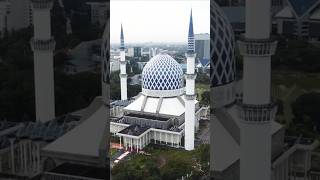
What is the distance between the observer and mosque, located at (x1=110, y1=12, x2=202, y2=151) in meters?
5.73

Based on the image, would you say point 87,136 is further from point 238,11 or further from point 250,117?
point 238,11

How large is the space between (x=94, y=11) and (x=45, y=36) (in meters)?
0.39

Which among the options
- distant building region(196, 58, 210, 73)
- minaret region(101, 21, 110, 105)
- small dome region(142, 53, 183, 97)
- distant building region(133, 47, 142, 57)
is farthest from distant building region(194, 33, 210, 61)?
minaret region(101, 21, 110, 105)

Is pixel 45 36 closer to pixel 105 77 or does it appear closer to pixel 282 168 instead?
pixel 105 77

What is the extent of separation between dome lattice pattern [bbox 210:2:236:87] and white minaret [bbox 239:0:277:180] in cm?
16

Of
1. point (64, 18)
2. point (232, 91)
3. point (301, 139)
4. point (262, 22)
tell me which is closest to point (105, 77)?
point (64, 18)

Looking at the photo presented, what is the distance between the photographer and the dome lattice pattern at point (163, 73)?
6410 millimetres

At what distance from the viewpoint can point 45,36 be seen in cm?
277

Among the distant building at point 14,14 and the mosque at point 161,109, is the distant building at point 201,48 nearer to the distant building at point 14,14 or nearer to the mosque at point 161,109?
the mosque at point 161,109

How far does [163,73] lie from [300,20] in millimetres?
4219

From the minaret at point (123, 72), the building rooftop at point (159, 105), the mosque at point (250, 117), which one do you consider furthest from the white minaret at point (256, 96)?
the minaret at point (123, 72)

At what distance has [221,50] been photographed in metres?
2.55

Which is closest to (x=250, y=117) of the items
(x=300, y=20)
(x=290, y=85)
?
(x=290, y=85)

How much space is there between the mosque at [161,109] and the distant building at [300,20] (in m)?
3.15
